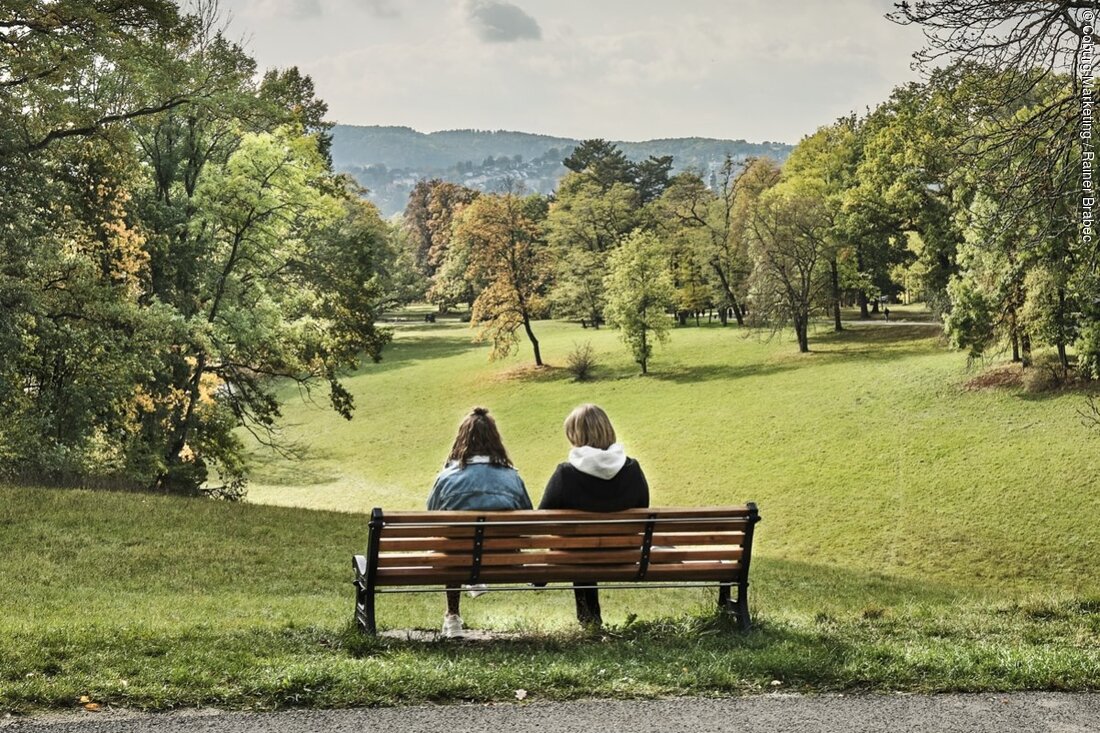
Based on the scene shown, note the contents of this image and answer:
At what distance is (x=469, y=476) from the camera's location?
779 cm

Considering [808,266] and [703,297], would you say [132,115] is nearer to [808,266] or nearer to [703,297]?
[808,266]

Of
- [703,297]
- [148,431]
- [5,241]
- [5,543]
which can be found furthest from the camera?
[703,297]

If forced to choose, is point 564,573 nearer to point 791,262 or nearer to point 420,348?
point 791,262

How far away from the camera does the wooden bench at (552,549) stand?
7121 millimetres

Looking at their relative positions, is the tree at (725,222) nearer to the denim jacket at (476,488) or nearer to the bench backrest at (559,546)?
the bench backrest at (559,546)

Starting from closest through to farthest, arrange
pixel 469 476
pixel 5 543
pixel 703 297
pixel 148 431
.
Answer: pixel 469 476 → pixel 5 543 → pixel 148 431 → pixel 703 297

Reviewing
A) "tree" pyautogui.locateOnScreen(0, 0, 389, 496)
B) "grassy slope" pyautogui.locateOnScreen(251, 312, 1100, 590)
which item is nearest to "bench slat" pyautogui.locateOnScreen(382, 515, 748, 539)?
"tree" pyautogui.locateOnScreen(0, 0, 389, 496)

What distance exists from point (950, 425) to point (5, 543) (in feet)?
100

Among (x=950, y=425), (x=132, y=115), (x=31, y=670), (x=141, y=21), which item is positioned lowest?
(x=950, y=425)

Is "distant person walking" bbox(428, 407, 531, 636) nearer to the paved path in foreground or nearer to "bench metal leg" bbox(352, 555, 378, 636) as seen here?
"bench metal leg" bbox(352, 555, 378, 636)

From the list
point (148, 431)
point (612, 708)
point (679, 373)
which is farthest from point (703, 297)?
point (612, 708)

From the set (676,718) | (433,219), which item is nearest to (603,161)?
(433,219)

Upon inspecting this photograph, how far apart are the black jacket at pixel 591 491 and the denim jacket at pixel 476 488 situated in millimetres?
345

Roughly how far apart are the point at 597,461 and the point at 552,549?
30.2 inches
